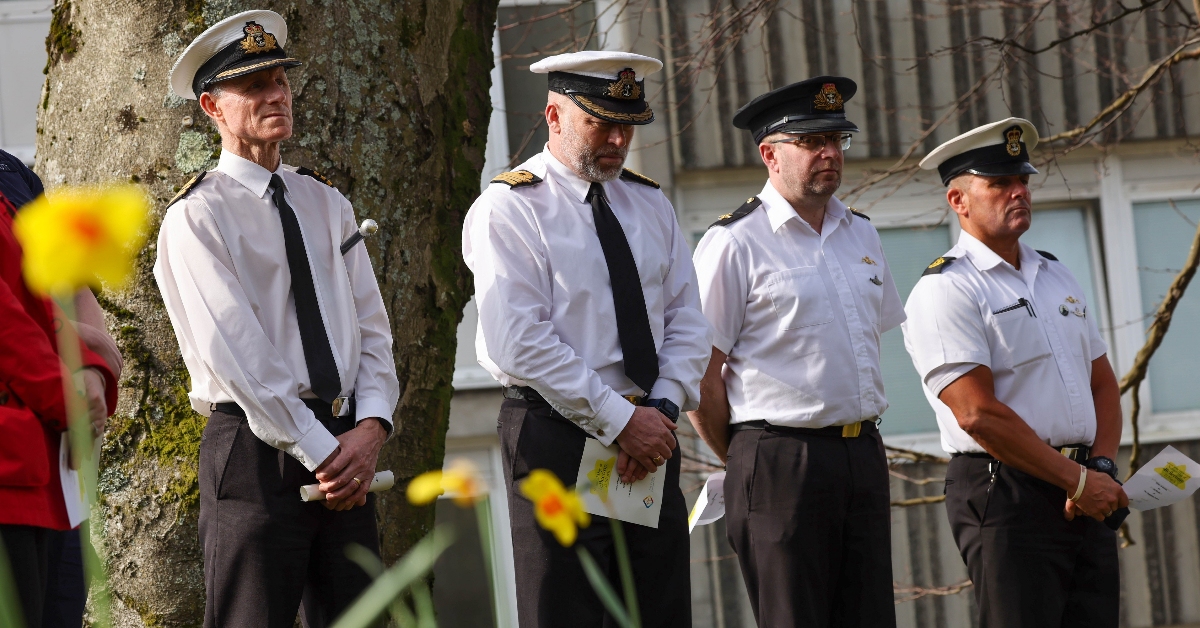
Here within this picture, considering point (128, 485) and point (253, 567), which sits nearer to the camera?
point (253, 567)

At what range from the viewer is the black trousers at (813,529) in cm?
353

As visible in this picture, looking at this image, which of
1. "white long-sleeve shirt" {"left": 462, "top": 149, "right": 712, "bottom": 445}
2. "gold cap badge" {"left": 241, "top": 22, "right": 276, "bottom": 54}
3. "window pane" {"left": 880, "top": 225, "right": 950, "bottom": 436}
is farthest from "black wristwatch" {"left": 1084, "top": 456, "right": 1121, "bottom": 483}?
"window pane" {"left": 880, "top": 225, "right": 950, "bottom": 436}

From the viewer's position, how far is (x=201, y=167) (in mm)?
3715

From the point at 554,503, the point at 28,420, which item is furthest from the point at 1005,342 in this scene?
the point at 554,503

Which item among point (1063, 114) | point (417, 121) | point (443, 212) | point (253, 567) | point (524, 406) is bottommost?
point (253, 567)

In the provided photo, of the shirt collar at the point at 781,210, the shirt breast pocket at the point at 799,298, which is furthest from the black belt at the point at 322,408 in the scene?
the shirt collar at the point at 781,210

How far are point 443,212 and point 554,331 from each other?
1.14 metres

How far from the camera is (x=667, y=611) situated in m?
3.14

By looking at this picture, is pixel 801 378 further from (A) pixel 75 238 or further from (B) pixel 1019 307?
(A) pixel 75 238

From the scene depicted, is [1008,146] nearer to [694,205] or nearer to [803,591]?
[803,591]

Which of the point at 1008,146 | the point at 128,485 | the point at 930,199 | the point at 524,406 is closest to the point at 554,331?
the point at 524,406

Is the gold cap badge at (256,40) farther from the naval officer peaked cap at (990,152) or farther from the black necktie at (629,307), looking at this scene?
the naval officer peaked cap at (990,152)

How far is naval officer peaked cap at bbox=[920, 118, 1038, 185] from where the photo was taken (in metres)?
4.43

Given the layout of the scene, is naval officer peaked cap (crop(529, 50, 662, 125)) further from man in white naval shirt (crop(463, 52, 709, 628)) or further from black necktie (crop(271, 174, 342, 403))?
black necktie (crop(271, 174, 342, 403))
